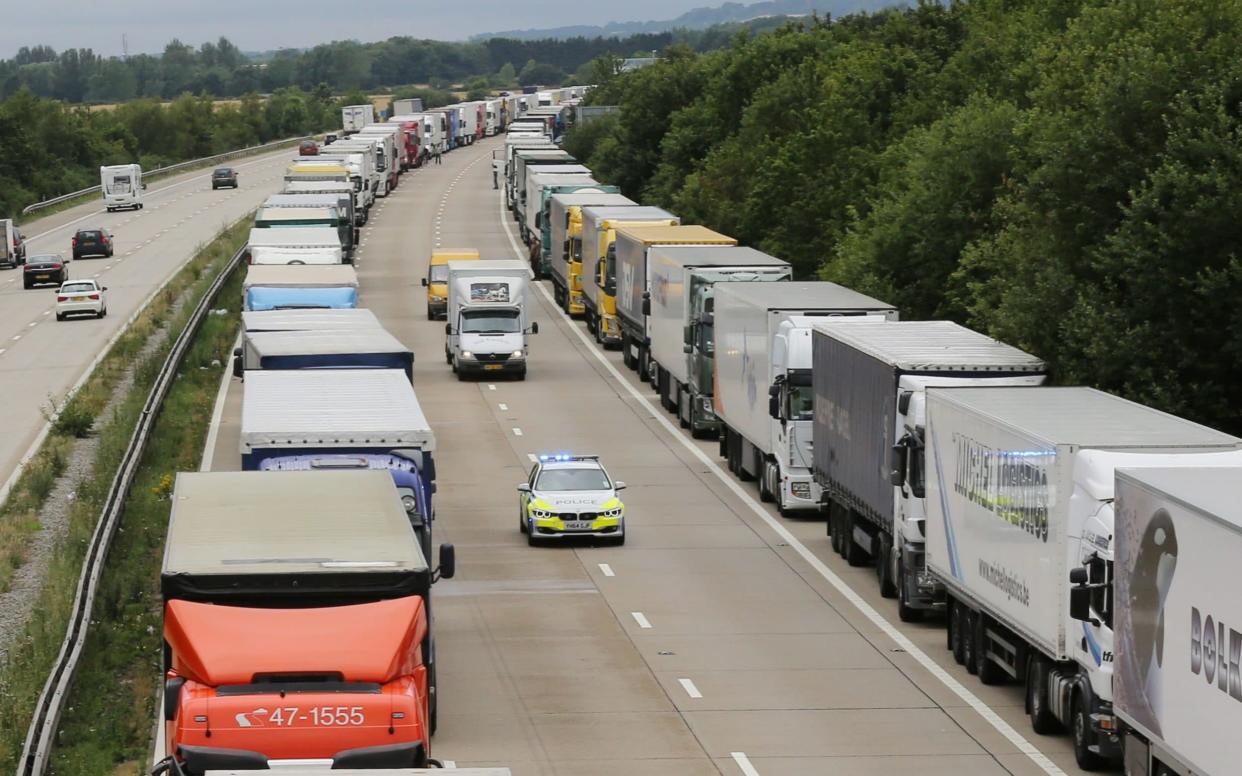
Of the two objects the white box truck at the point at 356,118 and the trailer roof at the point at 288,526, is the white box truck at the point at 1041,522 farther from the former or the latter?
the white box truck at the point at 356,118

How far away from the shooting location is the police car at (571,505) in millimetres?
34406

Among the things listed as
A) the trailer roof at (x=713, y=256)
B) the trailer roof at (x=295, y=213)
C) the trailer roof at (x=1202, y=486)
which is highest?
the trailer roof at (x=1202, y=486)

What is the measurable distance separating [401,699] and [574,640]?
11.1 m

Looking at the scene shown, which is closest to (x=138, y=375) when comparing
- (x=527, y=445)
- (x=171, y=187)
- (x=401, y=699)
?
(x=527, y=445)

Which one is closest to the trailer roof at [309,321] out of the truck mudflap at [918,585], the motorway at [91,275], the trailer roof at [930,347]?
the motorway at [91,275]

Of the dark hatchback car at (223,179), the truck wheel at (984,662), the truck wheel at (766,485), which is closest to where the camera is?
the truck wheel at (984,662)

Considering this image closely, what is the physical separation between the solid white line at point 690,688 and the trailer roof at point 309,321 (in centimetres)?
1636

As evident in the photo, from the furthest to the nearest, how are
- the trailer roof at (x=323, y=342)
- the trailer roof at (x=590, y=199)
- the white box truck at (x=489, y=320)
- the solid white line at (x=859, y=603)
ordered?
the trailer roof at (x=590, y=199)
the white box truck at (x=489, y=320)
the trailer roof at (x=323, y=342)
the solid white line at (x=859, y=603)

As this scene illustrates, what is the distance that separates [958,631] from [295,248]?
Result: 39.4m

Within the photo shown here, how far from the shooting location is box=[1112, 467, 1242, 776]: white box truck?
49.4ft

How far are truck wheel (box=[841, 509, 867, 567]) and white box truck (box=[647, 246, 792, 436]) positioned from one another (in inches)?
465

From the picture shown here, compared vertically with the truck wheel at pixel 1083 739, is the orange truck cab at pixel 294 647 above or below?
above

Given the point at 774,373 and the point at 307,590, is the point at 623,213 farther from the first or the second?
the point at 307,590

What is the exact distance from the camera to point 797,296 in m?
39.2
